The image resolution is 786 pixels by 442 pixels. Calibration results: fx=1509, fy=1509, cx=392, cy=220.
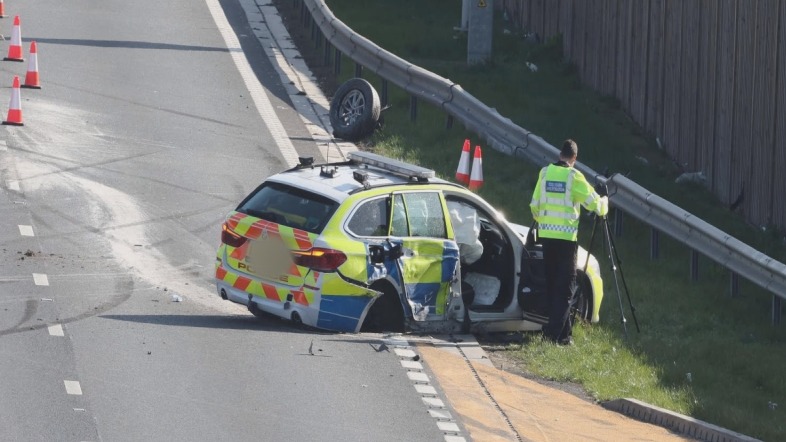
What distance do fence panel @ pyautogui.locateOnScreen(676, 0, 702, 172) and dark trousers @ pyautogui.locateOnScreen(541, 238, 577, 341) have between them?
6.24 meters

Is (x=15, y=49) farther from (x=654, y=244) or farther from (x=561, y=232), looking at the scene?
Answer: (x=561, y=232)

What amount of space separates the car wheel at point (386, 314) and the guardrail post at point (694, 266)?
398cm

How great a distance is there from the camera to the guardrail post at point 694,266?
15523 mm

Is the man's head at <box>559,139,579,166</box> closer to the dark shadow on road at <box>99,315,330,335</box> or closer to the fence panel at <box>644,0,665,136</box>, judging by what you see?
the dark shadow on road at <box>99,315,330,335</box>

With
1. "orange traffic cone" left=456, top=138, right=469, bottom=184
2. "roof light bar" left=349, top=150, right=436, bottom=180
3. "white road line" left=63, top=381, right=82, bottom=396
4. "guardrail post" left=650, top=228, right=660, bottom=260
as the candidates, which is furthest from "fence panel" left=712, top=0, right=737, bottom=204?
"white road line" left=63, top=381, right=82, bottom=396

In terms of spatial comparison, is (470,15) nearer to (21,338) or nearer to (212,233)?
(212,233)

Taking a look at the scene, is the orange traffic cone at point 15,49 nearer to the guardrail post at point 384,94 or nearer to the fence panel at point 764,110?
the guardrail post at point 384,94

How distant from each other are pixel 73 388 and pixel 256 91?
480 inches

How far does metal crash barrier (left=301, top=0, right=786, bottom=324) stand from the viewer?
47.1 feet

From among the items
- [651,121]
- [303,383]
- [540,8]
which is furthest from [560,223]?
[540,8]

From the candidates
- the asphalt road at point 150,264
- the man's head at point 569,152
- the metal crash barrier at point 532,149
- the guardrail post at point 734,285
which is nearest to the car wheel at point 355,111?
the asphalt road at point 150,264

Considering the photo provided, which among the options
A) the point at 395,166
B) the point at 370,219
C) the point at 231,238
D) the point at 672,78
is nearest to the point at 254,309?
the point at 231,238

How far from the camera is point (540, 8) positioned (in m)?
26.3

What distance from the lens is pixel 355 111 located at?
19.9 meters
